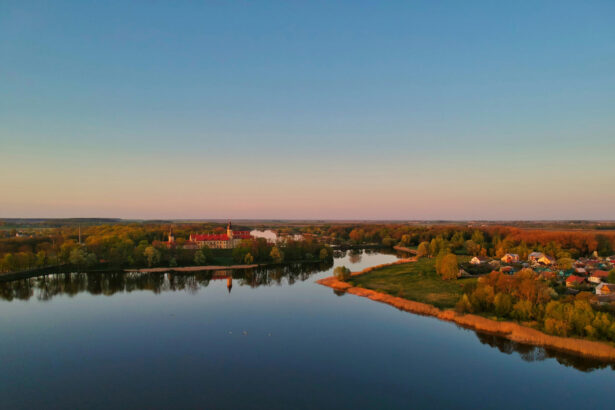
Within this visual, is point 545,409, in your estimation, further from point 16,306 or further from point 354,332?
point 16,306

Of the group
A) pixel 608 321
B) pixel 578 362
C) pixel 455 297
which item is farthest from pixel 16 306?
pixel 608 321

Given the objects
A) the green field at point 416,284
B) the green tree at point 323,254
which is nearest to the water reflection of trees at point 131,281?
the green tree at point 323,254

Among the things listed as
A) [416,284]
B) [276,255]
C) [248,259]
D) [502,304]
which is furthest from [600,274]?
[248,259]

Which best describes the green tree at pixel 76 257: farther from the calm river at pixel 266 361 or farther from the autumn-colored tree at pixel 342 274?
the autumn-colored tree at pixel 342 274

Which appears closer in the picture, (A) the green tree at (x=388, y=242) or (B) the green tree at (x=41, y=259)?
(B) the green tree at (x=41, y=259)

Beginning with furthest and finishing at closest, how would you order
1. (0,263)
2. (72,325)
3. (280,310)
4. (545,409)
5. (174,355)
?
(0,263), (280,310), (72,325), (174,355), (545,409)

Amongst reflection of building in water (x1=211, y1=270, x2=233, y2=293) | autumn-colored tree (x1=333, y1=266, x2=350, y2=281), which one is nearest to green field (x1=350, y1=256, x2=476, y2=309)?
autumn-colored tree (x1=333, y1=266, x2=350, y2=281)

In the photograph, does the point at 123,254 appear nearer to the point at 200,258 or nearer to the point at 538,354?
the point at 200,258
